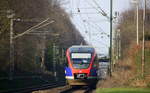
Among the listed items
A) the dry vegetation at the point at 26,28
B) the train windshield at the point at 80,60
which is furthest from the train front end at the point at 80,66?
the dry vegetation at the point at 26,28

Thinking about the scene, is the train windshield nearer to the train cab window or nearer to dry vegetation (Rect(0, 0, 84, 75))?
the train cab window

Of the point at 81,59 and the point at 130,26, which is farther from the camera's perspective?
the point at 130,26

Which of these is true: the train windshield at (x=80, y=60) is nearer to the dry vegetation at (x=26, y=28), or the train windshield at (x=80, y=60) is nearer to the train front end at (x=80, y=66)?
the train front end at (x=80, y=66)

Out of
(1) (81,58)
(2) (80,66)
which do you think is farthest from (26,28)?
(2) (80,66)

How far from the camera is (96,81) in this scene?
34.5 meters

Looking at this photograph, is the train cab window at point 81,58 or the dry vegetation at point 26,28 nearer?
the train cab window at point 81,58

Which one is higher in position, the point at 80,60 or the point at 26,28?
the point at 26,28

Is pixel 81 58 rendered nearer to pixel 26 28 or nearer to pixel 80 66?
pixel 80 66

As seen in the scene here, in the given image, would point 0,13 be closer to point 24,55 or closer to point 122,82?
point 24,55

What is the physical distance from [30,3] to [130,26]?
14.6 metres

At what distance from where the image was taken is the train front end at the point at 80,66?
3275 centimetres

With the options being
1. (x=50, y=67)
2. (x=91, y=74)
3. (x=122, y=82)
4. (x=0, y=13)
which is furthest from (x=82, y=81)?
(x=50, y=67)

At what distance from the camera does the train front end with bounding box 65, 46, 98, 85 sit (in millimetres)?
32750

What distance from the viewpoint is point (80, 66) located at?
108 ft
